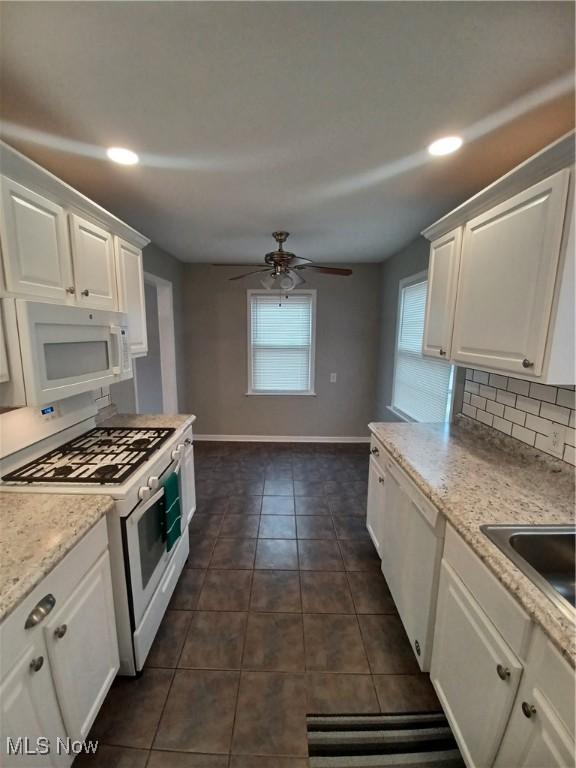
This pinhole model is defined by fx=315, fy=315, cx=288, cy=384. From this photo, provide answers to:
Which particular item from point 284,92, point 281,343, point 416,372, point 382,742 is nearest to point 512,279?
point 284,92

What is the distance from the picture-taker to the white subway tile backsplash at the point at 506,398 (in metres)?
1.82

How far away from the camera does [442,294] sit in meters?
1.99

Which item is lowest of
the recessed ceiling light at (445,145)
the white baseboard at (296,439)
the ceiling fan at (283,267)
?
the white baseboard at (296,439)

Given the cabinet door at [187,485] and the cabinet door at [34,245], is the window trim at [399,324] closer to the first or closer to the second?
the cabinet door at [187,485]

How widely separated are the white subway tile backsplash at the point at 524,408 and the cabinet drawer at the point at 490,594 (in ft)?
2.52

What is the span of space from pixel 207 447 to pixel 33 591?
11.5ft

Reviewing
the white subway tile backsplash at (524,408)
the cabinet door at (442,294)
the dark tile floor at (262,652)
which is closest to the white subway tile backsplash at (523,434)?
the white subway tile backsplash at (524,408)

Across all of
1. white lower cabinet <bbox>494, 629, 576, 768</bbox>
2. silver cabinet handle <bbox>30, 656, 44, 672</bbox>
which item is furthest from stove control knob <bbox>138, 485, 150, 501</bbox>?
white lower cabinet <bbox>494, 629, 576, 768</bbox>

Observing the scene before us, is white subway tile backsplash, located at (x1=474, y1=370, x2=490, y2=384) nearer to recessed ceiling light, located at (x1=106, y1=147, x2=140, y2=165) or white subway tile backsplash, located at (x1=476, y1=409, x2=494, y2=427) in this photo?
white subway tile backsplash, located at (x1=476, y1=409, x2=494, y2=427)

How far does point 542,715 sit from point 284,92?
6.75ft

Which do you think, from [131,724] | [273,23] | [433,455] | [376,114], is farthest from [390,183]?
[131,724]

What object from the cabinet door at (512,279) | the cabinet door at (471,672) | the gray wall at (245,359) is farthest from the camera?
the gray wall at (245,359)

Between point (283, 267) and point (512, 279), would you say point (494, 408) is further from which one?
point (283, 267)

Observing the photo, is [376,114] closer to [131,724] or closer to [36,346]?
[36,346]
